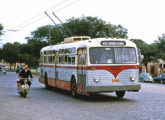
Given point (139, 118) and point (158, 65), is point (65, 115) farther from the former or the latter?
point (158, 65)

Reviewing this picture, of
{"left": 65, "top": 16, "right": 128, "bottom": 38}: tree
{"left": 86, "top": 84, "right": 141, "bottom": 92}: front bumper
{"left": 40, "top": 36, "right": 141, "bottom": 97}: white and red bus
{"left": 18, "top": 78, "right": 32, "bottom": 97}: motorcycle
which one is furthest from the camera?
{"left": 65, "top": 16, "right": 128, "bottom": 38}: tree

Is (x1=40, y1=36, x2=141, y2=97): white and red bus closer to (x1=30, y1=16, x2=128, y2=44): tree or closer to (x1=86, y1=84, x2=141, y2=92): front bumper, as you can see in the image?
(x1=86, y1=84, x2=141, y2=92): front bumper

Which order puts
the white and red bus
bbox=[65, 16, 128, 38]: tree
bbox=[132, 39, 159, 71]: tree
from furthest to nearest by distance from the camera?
1. bbox=[132, 39, 159, 71]: tree
2. bbox=[65, 16, 128, 38]: tree
3. the white and red bus

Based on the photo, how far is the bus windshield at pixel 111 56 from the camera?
57.5 feet

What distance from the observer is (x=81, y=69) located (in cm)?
1831

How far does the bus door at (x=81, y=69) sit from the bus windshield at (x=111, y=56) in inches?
19.1

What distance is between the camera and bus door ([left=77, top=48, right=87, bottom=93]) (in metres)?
17.8

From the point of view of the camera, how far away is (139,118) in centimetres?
1159

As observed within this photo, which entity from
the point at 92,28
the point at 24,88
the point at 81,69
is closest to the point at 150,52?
the point at 92,28

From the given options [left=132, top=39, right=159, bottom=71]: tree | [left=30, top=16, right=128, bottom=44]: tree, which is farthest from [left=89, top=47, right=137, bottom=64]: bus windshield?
[left=132, top=39, right=159, bottom=71]: tree

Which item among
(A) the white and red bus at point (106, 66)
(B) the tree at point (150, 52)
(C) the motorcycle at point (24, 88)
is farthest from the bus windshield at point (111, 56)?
(B) the tree at point (150, 52)

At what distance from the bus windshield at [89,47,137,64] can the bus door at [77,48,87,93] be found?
1.59 feet

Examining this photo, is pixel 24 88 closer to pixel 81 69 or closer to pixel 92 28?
pixel 81 69

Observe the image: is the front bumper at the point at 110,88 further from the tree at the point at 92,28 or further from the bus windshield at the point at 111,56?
the tree at the point at 92,28
